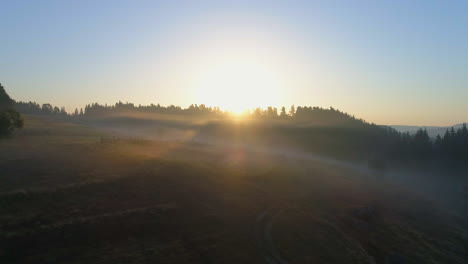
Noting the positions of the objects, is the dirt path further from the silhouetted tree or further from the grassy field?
the silhouetted tree

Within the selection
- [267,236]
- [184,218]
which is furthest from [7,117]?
[267,236]

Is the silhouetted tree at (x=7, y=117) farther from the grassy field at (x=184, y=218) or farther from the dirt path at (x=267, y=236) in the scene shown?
the dirt path at (x=267, y=236)

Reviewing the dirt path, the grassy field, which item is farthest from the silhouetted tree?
the dirt path

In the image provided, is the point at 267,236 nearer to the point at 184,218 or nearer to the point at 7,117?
the point at 184,218

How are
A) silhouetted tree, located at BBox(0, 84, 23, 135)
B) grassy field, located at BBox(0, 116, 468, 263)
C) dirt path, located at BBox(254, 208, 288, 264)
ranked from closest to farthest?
1. grassy field, located at BBox(0, 116, 468, 263)
2. dirt path, located at BBox(254, 208, 288, 264)
3. silhouetted tree, located at BBox(0, 84, 23, 135)

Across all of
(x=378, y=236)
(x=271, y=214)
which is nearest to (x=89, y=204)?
(x=271, y=214)
